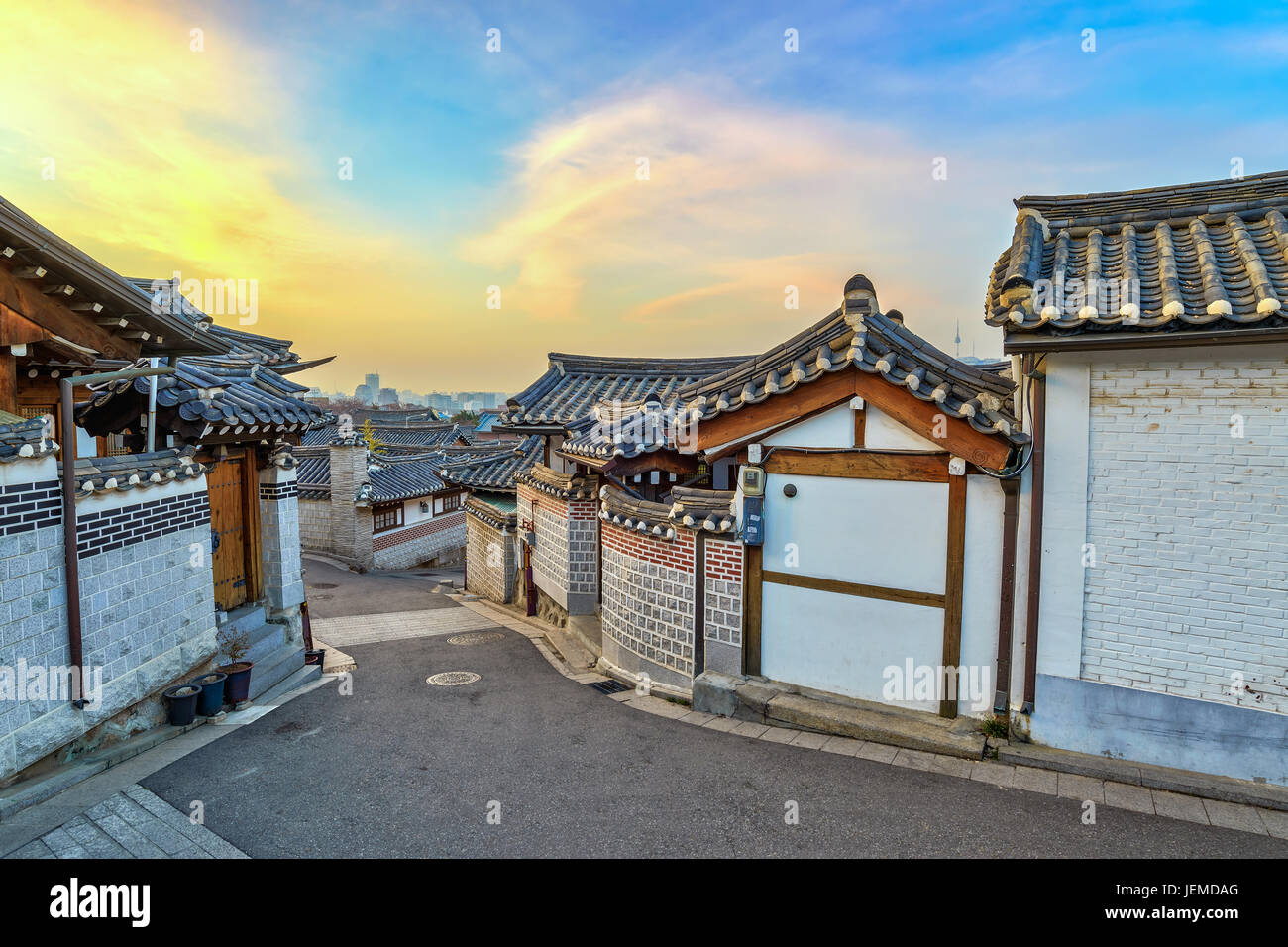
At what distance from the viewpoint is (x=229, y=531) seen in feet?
35.8

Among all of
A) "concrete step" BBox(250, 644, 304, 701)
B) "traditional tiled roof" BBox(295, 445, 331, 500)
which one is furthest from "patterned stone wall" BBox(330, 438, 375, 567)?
"concrete step" BBox(250, 644, 304, 701)

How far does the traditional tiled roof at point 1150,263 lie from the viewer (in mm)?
5758

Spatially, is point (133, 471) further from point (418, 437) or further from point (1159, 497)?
point (418, 437)

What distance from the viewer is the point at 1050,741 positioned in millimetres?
6820

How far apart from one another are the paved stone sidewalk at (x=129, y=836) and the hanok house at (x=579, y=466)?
6858 millimetres

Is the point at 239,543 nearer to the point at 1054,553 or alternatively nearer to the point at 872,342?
the point at 872,342

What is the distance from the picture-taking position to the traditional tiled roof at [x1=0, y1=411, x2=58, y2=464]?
5879 mm

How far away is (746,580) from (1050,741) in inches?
141

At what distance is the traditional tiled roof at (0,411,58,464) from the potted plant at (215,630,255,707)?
3.86m

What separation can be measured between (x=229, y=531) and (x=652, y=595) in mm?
7043

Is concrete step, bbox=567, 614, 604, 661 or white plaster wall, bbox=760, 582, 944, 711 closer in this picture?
white plaster wall, bbox=760, 582, 944, 711

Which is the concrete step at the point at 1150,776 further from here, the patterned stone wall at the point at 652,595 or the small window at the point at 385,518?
the small window at the point at 385,518

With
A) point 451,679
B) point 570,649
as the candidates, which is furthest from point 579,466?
point 451,679

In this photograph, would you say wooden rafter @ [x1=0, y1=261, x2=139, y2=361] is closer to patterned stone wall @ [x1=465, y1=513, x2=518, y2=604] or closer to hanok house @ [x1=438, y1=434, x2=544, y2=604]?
hanok house @ [x1=438, y1=434, x2=544, y2=604]
